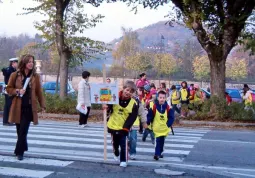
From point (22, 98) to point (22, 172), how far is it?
4.47ft

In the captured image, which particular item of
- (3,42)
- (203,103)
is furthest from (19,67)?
(3,42)

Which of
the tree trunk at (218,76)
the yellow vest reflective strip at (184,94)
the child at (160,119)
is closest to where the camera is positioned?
the child at (160,119)

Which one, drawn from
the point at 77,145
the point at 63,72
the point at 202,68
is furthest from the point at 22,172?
the point at 202,68

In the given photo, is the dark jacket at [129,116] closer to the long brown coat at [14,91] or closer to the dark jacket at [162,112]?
the dark jacket at [162,112]

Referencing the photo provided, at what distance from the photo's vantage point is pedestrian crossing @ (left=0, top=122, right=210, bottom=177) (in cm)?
804

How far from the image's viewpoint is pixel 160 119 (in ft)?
30.1

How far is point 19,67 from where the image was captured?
792 cm

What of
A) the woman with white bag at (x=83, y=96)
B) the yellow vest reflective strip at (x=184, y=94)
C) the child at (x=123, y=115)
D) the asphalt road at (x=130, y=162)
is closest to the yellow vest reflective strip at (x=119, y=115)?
the child at (x=123, y=115)

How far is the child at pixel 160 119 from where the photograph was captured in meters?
9.12

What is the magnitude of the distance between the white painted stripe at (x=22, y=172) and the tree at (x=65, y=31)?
13.9 meters

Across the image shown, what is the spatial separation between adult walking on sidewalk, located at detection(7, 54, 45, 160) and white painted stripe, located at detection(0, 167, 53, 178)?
731 mm

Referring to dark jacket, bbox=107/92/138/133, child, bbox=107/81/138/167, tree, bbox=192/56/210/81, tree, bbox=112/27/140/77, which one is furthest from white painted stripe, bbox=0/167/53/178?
tree, bbox=112/27/140/77

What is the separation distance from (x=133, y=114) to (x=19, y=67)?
7.00ft

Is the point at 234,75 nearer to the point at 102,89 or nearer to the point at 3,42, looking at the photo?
the point at 3,42
